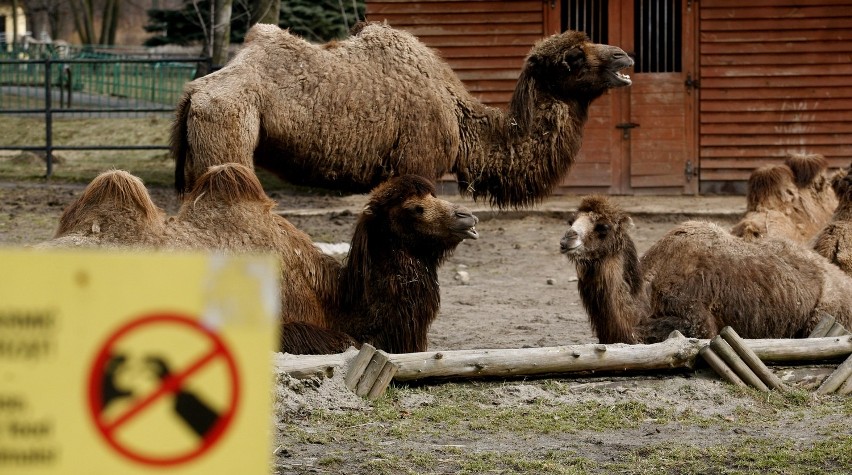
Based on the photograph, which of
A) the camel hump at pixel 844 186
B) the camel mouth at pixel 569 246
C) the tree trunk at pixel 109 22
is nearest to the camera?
the camel mouth at pixel 569 246

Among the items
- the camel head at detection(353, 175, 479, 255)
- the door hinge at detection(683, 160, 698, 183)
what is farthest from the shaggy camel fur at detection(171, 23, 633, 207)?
the door hinge at detection(683, 160, 698, 183)

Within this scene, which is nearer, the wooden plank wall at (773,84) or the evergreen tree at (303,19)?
the wooden plank wall at (773,84)

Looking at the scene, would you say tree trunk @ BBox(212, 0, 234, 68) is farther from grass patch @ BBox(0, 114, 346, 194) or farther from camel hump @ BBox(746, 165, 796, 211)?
camel hump @ BBox(746, 165, 796, 211)

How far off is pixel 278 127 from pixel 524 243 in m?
4.98

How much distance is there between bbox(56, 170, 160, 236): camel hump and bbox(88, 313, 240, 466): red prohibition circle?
15.5ft

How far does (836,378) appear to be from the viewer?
21.7ft

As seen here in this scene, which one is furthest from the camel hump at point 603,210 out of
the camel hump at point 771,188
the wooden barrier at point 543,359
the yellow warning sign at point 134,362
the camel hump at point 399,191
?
the yellow warning sign at point 134,362

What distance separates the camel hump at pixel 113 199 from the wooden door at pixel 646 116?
Result: 10918 mm

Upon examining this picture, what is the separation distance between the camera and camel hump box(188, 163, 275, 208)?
21.6 ft

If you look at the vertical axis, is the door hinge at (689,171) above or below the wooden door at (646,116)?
below

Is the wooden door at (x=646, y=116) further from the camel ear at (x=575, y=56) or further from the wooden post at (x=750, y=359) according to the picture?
the wooden post at (x=750, y=359)

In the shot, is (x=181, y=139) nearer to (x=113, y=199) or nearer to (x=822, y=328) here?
(x=113, y=199)

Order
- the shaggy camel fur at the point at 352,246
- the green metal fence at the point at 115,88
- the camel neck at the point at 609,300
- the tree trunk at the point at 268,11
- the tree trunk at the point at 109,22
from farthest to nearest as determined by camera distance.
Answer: the tree trunk at the point at 109,22 → the green metal fence at the point at 115,88 → the tree trunk at the point at 268,11 → the camel neck at the point at 609,300 → the shaggy camel fur at the point at 352,246

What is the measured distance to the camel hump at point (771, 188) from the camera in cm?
1050
